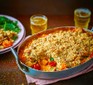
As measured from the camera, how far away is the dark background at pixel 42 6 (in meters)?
1.64

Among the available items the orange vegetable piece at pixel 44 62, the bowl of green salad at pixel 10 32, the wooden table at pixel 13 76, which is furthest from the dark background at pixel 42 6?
the orange vegetable piece at pixel 44 62

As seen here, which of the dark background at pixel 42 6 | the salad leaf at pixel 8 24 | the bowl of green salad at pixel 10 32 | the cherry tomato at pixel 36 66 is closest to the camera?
the cherry tomato at pixel 36 66

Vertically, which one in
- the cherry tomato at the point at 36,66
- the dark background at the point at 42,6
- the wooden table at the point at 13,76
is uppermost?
the dark background at the point at 42,6

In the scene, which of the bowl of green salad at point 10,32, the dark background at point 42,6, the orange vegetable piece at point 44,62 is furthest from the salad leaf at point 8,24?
the orange vegetable piece at point 44,62

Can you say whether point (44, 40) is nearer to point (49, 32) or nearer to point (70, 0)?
point (49, 32)

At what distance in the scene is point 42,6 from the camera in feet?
5.47

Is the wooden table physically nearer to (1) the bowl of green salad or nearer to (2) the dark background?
(1) the bowl of green salad

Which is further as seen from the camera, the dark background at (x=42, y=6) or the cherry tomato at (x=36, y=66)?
the dark background at (x=42, y=6)

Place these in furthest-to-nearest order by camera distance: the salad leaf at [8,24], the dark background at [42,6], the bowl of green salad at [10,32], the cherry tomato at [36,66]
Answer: the dark background at [42,6]
the salad leaf at [8,24]
the bowl of green salad at [10,32]
the cherry tomato at [36,66]

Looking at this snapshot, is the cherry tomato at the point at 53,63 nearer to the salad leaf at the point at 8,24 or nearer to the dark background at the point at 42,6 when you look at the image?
the salad leaf at the point at 8,24

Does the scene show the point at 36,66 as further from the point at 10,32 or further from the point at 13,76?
the point at 10,32

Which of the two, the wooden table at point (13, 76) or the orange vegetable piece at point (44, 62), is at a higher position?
the orange vegetable piece at point (44, 62)

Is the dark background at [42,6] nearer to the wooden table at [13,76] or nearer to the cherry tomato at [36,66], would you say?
the wooden table at [13,76]

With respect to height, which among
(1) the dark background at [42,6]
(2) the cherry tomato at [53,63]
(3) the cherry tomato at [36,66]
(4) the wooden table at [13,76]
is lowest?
(4) the wooden table at [13,76]
